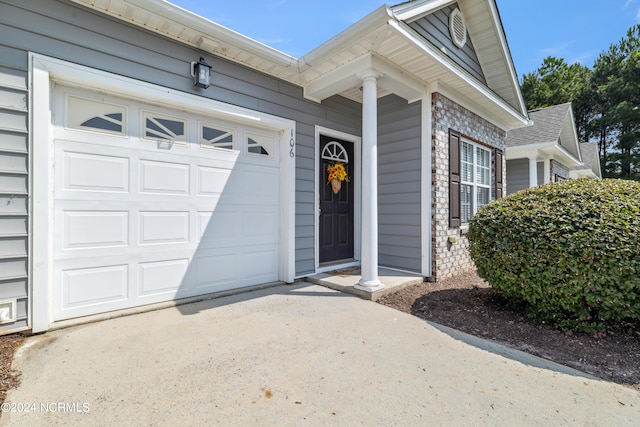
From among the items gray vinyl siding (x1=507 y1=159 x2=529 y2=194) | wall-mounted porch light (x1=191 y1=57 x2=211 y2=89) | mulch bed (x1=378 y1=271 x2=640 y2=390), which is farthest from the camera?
gray vinyl siding (x1=507 y1=159 x2=529 y2=194)

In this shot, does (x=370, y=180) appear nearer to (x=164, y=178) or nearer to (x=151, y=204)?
(x=164, y=178)

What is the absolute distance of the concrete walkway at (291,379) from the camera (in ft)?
5.14

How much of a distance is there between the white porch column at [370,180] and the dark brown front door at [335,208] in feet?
3.87

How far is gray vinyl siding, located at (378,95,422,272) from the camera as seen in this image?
4449 mm

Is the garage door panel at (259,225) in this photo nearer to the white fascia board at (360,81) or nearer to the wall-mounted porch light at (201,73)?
the wall-mounted porch light at (201,73)

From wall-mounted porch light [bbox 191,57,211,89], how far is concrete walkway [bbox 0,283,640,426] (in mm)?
2430

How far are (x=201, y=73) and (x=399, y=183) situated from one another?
3.06 meters

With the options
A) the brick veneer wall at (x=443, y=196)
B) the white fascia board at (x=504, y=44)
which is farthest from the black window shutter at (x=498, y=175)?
the brick veneer wall at (x=443, y=196)

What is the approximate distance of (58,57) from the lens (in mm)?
2533

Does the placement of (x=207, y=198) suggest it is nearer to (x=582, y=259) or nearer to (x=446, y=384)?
(x=446, y=384)

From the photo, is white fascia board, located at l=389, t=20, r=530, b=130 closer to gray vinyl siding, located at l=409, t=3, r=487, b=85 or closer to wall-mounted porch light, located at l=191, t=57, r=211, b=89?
gray vinyl siding, located at l=409, t=3, r=487, b=85

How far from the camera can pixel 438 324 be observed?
2846 mm

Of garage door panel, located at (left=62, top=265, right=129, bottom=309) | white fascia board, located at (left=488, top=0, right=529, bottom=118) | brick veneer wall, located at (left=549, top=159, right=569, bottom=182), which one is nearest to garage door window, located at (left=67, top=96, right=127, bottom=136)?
garage door panel, located at (left=62, top=265, right=129, bottom=309)

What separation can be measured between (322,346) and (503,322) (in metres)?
1.77
